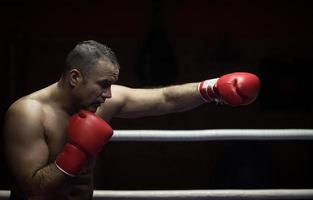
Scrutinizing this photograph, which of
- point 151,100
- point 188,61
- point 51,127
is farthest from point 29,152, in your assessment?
point 188,61

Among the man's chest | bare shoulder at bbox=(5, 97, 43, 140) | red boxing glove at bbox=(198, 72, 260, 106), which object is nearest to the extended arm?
red boxing glove at bbox=(198, 72, 260, 106)

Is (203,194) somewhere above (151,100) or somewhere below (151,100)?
below

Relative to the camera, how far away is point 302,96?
4.85m

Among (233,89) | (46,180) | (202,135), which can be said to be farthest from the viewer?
(202,135)

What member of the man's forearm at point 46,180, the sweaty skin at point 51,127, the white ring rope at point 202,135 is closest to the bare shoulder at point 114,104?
the sweaty skin at point 51,127

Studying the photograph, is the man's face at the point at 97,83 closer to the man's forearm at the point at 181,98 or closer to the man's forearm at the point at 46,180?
the man's forearm at the point at 46,180

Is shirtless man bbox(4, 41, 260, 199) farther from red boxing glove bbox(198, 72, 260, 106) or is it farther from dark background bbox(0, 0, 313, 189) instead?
dark background bbox(0, 0, 313, 189)

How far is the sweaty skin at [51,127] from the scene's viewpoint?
154 cm

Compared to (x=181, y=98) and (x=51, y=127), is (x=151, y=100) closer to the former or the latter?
(x=181, y=98)

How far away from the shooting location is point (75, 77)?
5.40 ft

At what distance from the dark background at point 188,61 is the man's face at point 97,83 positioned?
2856 millimetres

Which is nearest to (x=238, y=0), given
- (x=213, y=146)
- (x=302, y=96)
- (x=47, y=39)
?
(x=302, y=96)

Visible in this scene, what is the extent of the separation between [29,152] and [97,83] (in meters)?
0.30

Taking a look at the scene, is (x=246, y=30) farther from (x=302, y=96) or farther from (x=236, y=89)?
(x=236, y=89)
